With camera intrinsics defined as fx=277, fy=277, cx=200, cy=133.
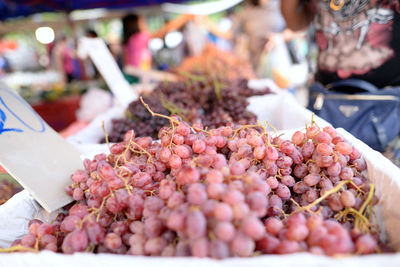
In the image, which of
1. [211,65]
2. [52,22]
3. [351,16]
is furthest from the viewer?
[52,22]

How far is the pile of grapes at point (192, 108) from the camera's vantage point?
4.35 feet

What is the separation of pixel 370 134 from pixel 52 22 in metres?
9.65

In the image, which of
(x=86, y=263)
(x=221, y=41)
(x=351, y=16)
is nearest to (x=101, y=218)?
(x=86, y=263)

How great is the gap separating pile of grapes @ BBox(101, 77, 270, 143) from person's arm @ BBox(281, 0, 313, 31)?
0.59 meters

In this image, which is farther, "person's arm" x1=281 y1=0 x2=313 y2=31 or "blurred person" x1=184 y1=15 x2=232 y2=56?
"blurred person" x1=184 y1=15 x2=232 y2=56

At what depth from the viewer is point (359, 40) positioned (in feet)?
4.61

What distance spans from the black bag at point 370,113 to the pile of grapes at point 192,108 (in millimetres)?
430

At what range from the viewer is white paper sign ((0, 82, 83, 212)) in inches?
33.1

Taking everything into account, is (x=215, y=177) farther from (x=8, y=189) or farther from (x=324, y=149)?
(x=8, y=189)

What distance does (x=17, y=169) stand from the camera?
0.84 metres

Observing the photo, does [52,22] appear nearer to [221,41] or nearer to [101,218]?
[221,41]

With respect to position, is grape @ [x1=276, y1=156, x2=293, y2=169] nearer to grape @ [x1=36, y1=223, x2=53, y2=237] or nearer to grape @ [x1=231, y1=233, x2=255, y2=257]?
grape @ [x1=231, y1=233, x2=255, y2=257]

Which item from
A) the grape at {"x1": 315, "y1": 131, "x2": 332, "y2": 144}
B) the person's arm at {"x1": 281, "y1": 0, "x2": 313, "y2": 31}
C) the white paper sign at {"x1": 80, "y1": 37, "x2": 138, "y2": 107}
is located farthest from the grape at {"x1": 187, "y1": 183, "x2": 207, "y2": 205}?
the person's arm at {"x1": 281, "y1": 0, "x2": 313, "y2": 31}

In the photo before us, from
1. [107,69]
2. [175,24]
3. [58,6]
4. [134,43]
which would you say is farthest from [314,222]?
[175,24]
